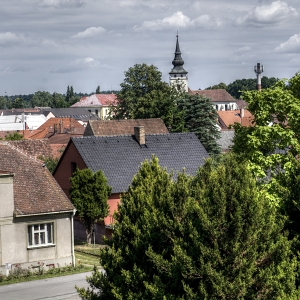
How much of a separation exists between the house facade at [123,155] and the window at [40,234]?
8.60 meters

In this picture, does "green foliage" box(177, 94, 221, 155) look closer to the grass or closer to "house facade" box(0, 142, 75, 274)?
the grass

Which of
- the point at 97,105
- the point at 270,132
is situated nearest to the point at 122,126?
the point at 270,132

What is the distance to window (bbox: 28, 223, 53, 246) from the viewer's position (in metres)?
28.5

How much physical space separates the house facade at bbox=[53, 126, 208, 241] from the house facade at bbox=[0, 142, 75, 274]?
26.8ft

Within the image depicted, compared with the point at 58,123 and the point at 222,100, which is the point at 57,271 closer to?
the point at 58,123

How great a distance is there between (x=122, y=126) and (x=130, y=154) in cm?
1728

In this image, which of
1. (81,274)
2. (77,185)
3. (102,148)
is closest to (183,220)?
(81,274)

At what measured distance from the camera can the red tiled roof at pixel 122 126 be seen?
57.4 metres

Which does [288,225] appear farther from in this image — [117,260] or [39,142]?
[39,142]

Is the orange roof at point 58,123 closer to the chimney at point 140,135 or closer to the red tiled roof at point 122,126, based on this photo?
the red tiled roof at point 122,126

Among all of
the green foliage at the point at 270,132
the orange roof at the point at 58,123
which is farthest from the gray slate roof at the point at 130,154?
the orange roof at the point at 58,123

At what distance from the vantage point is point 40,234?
28891 mm

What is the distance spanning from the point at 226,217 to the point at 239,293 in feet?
5.24

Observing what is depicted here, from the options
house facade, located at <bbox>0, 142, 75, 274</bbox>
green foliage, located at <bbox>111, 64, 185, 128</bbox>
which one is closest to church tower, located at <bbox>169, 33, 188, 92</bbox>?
green foliage, located at <bbox>111, 64, 185, 128</bbox>
